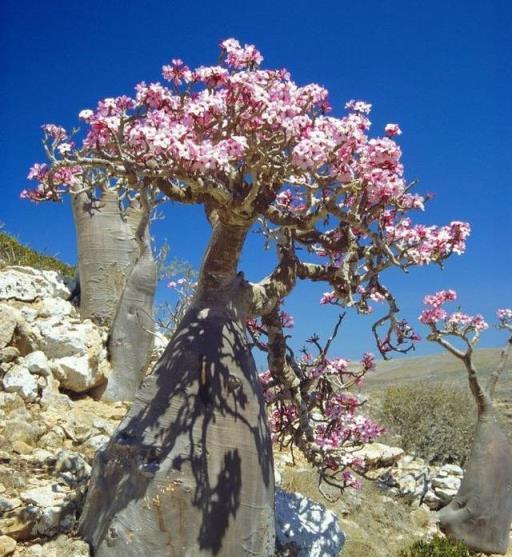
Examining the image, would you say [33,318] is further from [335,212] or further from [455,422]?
[455,422]

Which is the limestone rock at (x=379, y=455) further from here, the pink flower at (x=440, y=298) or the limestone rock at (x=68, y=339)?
the limestone rock at (x=68, y=339)

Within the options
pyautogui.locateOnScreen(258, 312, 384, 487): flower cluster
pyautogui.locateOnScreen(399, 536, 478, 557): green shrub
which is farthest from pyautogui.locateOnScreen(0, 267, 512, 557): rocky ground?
pyautogui.locateOnScreen(258, 312, 384, 487): flower cluster

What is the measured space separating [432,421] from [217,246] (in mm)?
8699

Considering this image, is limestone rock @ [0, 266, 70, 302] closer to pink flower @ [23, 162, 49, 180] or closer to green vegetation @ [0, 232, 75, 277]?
green vegetation @ [0, 232, 75, 277]

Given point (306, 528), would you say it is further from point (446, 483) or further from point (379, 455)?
point (379, 455)

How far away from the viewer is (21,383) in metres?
5.83

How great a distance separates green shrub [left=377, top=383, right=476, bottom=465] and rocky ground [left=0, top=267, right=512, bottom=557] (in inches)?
54.8

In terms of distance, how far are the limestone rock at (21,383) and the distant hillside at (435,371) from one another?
17.1 metres

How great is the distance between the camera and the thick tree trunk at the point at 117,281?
24.7 feet

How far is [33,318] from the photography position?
7078 millimetres

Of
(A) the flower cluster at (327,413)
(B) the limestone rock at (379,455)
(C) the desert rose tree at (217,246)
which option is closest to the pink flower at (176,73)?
(C) the desert rose tree at (217,246)

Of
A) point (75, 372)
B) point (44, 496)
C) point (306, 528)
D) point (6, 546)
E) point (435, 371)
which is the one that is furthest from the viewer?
point (435, 371)

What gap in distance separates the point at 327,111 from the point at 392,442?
8.66 metres

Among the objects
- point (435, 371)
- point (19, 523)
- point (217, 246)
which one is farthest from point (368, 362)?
point (435, 371)
